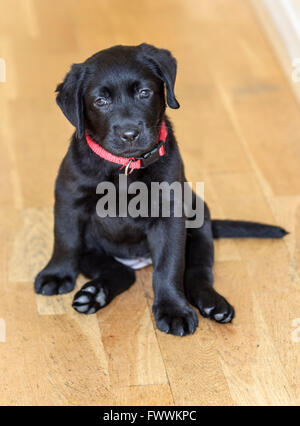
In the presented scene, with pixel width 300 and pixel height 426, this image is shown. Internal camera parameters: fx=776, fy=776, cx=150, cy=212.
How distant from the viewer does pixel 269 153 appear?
3512mm

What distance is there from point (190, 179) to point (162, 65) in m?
1.02

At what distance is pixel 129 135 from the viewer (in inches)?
87.5

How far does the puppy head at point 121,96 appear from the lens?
2.24 meters

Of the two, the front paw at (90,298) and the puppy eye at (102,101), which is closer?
A: the puppy eye at (102,101)

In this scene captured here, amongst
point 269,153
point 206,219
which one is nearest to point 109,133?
point 206,219

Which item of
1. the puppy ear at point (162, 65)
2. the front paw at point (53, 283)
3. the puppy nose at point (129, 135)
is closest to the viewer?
the puppy nose at point (129, 135)

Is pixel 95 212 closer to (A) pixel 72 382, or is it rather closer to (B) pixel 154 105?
(B) pixel 154 105

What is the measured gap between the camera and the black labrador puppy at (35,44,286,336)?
2.26m

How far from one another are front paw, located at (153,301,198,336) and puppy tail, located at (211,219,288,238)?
0.50 m

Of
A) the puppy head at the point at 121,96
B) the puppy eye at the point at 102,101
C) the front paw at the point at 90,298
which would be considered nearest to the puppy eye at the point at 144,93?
the puppy head at the point at 121,96

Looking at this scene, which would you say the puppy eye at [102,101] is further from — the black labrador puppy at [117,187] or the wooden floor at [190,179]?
the wooden floor at [190,179]

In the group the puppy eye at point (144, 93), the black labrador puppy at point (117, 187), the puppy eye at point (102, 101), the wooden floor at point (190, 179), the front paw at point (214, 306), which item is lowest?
the wooden floor at point (190, 179)

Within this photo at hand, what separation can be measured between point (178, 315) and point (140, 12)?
3100mm

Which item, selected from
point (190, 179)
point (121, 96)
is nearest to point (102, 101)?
point (121, 96)
